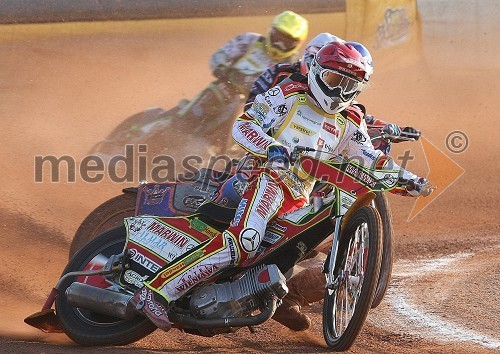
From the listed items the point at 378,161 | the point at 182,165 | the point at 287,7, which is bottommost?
the point at 182,165

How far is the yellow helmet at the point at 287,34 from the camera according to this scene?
36.3ft

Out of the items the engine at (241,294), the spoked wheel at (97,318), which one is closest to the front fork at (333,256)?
the engine at (241,294)

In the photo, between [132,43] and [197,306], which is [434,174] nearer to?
[132,43]

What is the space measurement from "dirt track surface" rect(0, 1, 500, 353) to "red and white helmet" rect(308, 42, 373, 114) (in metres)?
1.83

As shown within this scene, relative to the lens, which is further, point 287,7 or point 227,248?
point 287,7

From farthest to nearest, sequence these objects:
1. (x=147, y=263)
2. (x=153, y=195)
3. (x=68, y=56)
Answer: (x=68, y=56) < (x=153, y=195) < (x=147, y=263)

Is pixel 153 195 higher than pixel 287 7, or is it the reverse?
pixel 287 7

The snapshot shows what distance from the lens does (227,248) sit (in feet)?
21.5

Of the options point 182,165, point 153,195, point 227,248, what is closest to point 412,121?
point 182,165

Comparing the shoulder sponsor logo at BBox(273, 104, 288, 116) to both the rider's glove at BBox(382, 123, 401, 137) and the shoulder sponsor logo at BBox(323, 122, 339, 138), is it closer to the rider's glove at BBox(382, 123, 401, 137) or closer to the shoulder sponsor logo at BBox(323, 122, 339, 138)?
the shoulder sponsor logo at BBox(323, 122, 339, 138)

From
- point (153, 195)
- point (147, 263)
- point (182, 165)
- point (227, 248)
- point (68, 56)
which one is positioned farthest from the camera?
point (68, 56)

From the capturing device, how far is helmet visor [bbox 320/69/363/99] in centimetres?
677

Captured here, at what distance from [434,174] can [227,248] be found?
661 cm

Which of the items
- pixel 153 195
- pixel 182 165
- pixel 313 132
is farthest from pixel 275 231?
pixel 182 165
